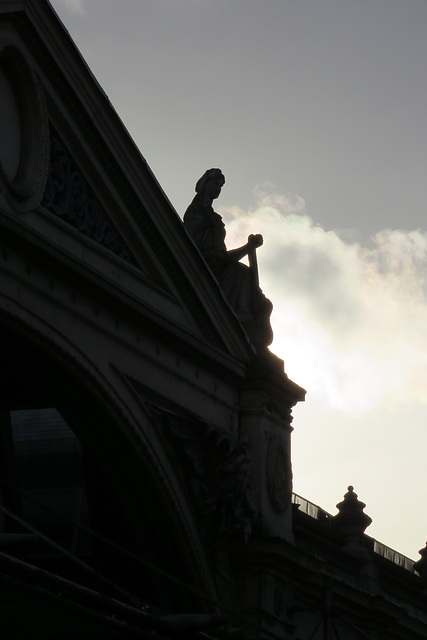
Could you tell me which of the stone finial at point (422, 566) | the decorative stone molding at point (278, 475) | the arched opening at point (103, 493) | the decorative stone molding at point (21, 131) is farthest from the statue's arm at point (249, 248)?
the stone finial at point (422, 566)

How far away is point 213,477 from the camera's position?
24438 millimetres

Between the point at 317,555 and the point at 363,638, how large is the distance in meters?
1.96

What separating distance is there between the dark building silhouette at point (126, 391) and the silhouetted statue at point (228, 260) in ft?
2.57

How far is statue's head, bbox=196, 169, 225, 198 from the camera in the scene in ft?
90.0

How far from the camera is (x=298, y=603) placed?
26078mm

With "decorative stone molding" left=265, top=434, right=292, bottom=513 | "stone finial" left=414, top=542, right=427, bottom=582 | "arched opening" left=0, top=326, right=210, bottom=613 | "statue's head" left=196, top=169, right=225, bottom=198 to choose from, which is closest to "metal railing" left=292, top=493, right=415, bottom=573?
"stone finial" left=414, top=542, right=427, bottom=582

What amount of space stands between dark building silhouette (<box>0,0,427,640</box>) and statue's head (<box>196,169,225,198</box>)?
2.21m

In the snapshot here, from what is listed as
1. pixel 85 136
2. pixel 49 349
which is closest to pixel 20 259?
pixel 49 349

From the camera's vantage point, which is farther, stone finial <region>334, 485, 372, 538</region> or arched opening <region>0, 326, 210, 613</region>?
stone finial <region>334, 485, 372, 538</region>

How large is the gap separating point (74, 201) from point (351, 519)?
33.8 feet

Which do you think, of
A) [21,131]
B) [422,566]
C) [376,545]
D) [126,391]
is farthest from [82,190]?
[422,566]

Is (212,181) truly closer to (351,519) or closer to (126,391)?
(126,391)

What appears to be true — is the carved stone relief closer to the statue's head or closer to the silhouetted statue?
the silhouetted statue

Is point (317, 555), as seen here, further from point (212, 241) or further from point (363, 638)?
point (212, 241)
